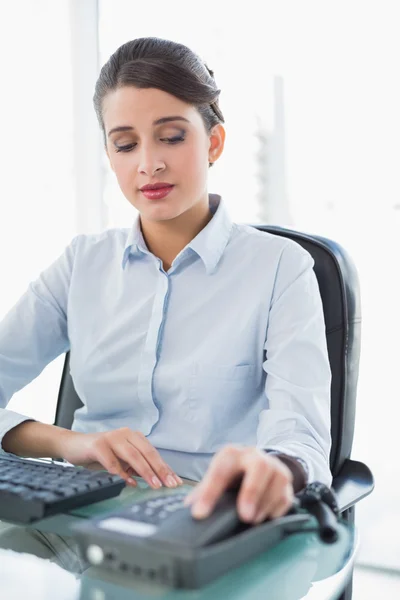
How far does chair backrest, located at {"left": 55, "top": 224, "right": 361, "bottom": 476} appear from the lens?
139 centimetres

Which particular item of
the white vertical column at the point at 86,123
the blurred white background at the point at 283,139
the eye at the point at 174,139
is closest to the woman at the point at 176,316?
the eye at the point at 174,139

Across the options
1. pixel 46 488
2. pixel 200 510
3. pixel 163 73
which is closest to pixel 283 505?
pixel 200 510

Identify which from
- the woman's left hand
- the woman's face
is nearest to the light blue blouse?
the woman's face

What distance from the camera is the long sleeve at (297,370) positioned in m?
1.14

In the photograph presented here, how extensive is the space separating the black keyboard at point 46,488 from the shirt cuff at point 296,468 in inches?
8.8

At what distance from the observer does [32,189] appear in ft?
8.74

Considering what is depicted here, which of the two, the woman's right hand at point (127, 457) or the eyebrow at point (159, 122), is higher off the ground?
the eyebrow at point (159, 122)

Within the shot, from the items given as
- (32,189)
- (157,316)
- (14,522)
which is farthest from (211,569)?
(32,189)

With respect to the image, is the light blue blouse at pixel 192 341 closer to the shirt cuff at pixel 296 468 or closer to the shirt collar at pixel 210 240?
the shirt collar at pixel 210 240

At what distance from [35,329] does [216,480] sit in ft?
2.98

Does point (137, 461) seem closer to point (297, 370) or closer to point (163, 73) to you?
point (297, 370)

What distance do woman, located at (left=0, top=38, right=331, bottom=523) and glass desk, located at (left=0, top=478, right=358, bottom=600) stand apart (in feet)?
0.97

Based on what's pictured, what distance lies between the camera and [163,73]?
133cm

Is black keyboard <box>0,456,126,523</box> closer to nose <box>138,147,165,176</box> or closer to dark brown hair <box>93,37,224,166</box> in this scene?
nose <box>138,147,165,176</box>
